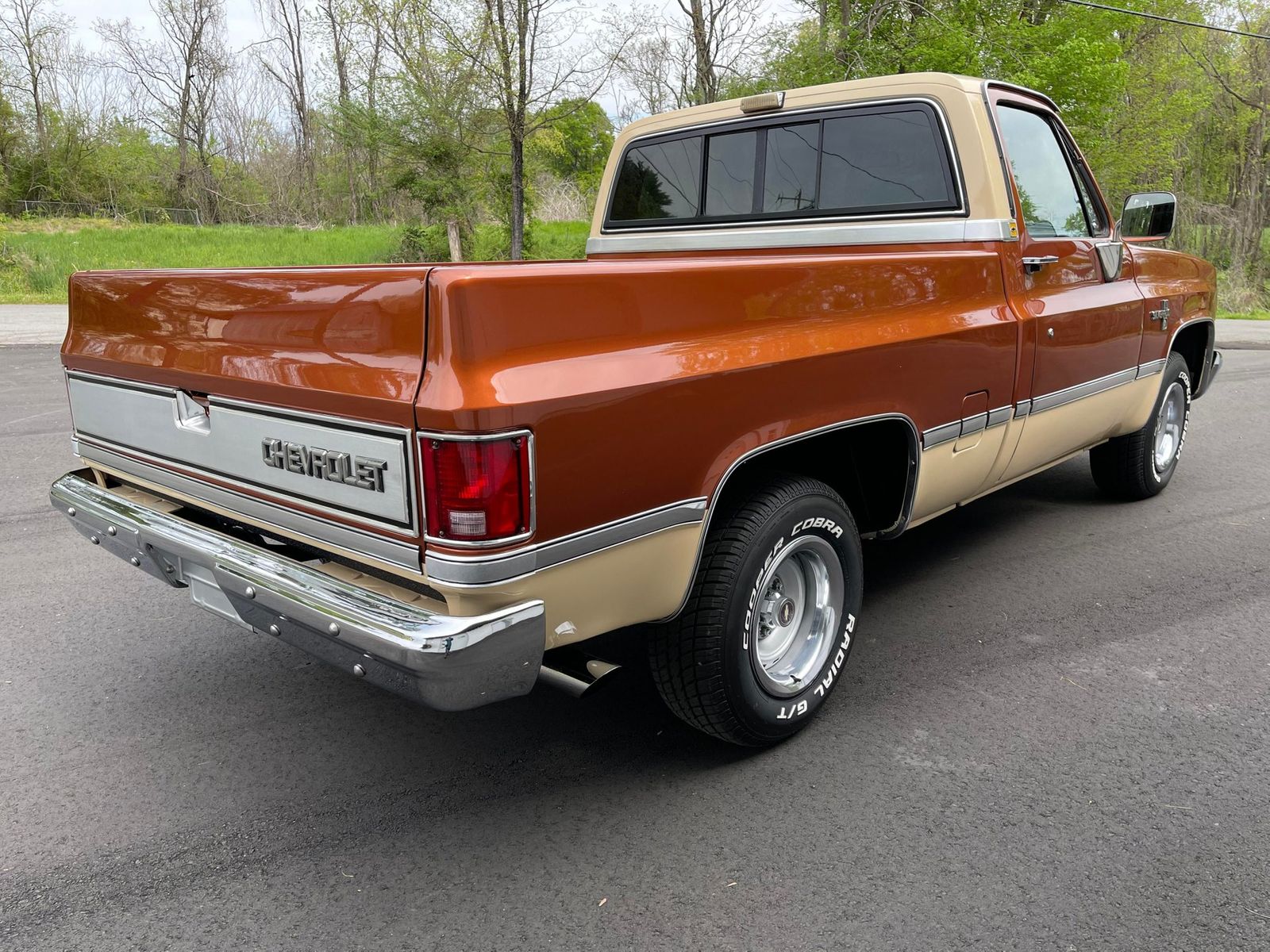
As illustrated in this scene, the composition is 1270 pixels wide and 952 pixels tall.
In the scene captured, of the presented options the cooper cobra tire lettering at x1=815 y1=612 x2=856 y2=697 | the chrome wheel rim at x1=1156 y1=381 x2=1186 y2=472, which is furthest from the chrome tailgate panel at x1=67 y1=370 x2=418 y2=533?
the chrome wheel rim at x1=1156 y1=381 x2=1186 y2=472

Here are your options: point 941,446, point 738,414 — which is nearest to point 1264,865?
point 941,446

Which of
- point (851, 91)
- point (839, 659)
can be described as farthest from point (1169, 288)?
point (839, 659)

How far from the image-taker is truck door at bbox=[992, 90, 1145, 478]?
3.81 metres

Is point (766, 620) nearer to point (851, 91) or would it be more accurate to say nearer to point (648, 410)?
point (648, 410)

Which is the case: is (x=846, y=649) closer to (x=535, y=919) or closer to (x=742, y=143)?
(x=535, y=919)

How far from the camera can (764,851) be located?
2508mm

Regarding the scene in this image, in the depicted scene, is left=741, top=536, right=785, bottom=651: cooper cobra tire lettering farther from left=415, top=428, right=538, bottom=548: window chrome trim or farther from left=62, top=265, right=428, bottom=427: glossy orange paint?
left=62, top=265, right=428, bottom=427: glossy orange paint

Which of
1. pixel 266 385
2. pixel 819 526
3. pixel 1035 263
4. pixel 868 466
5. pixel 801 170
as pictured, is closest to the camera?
pixel 266 385

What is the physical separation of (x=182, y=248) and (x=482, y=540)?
29623 millimetres

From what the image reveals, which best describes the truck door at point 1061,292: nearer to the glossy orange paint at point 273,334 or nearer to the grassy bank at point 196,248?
the glossy orange paint at point 273,334

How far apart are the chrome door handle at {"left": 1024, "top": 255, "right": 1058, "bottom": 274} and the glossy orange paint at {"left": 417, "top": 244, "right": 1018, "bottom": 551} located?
0.63m

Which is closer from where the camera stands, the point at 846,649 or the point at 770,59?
the point at 846,649

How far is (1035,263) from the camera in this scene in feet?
12.3

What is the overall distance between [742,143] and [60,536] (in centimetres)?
394
